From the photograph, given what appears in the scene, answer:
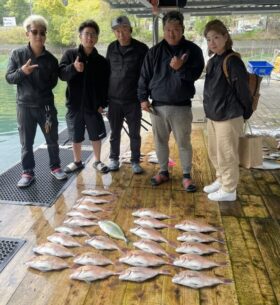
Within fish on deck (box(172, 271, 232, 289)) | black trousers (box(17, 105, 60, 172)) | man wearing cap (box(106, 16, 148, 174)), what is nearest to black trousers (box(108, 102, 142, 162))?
man wearing cap (box(106, 16, 148, 174))

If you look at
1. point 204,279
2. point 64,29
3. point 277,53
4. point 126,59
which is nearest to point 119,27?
point 126,59

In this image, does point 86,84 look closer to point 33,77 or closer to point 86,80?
point 86,80

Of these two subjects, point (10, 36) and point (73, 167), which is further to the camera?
point (10, 36)

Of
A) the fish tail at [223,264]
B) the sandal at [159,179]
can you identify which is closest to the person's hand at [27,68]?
the sandal at [159,179]

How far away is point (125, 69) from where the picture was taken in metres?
3.26

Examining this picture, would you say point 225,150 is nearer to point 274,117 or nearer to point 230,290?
point 230,290

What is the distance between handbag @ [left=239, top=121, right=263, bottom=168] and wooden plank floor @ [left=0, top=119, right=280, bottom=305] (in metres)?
0.36

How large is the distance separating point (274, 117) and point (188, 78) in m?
4.47

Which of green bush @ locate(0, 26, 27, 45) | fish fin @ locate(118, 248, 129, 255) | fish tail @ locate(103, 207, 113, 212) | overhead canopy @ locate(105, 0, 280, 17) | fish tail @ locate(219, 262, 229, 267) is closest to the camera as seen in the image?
fish tail @ locate(219, 262, 229, 267)

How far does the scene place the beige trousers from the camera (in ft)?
8.93

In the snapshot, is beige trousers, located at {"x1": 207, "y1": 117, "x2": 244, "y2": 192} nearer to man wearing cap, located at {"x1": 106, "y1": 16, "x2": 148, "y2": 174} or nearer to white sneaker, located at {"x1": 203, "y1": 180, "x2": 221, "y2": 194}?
white sneaker, located at {"x1": 203, "y1": 180, "x2": 221, "y2": 194}

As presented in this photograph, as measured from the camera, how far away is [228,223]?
2.61m

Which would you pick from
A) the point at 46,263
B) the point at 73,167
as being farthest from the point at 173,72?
the point at 46,263

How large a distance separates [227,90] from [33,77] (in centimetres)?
178
